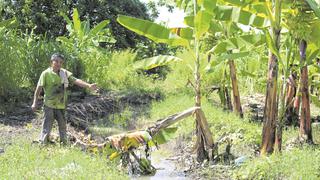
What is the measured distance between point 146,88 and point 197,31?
9373 millimetres

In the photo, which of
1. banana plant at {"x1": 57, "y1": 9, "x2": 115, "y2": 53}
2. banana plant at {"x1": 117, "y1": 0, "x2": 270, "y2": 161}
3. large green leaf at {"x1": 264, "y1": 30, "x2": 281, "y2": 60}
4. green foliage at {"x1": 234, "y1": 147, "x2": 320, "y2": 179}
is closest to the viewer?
green foliage at {"x1": 234, "y1": 147, "x2": 320, "y2": 179}

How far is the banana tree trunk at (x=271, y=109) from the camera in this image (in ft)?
24.5

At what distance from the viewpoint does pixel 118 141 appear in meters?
7.52

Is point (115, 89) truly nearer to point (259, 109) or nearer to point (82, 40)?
point (82, 40)

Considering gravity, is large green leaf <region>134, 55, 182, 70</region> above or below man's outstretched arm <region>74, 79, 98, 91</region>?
above

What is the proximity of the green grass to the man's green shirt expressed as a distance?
3.23 feet

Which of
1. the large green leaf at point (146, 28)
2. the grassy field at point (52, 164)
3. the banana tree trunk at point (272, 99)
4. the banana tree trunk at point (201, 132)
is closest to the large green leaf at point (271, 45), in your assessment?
the banana tree trunk at point (272, 99)

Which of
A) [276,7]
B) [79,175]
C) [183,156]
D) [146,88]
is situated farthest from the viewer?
[146,88]

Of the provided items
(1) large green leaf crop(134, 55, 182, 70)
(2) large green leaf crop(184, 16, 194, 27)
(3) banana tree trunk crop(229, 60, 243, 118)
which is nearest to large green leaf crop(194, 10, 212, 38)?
(2) large green leaf crop(184, 16, 194, 27)

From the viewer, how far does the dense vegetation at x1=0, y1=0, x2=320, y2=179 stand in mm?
6773

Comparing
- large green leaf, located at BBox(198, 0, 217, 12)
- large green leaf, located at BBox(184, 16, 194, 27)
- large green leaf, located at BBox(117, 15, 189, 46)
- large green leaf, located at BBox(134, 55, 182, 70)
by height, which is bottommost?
large green leaf, located at BBox(134, 55, 182, 70)

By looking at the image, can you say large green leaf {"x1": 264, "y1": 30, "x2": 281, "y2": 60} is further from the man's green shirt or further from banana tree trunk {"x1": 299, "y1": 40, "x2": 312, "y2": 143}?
the man's green shirt

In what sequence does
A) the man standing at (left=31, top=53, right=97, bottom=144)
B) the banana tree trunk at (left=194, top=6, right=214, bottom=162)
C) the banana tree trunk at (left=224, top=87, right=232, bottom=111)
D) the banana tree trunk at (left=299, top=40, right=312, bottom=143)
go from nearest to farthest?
the banana tree trunk at (left=194, top=6, right=214, bottom=162) < the man standing at (left=31, top=53, right=97, bottom=144) < the banana tree trunk at (left=299, top=40, right=312, bottom=143) < the banana tree trunk at (left=224, top=87, right=232, bottom=111)

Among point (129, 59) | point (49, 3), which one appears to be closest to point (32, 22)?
point (49, 3)
